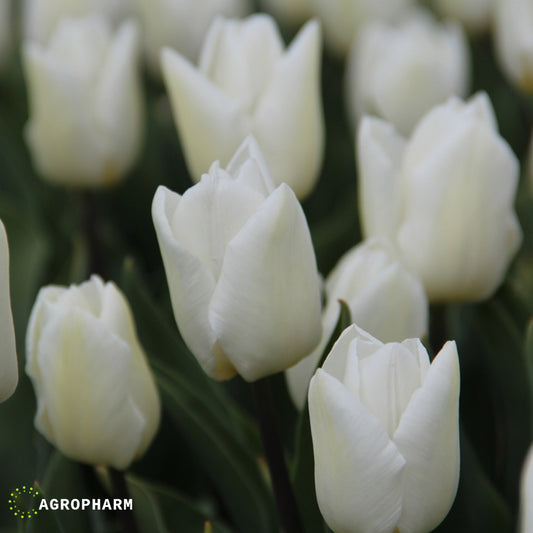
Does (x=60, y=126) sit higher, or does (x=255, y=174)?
(x=255, y=174)

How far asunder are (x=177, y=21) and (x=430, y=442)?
0.89 metres

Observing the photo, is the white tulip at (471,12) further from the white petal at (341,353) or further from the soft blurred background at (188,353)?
the white petal at (341,353)

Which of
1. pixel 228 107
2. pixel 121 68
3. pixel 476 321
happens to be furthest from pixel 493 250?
pixel 121 68

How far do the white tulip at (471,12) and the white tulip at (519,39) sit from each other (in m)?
0.27

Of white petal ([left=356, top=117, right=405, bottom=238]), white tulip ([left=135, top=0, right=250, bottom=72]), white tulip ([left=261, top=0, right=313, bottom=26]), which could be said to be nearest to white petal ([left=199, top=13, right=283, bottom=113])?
white petal ([left=356, top=117, right=405, bottom=238])

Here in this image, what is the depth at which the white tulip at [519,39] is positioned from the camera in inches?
37.9

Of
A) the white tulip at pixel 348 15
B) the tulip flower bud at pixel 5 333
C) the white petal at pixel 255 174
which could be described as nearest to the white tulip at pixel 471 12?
the white tulip at pixel 348 15

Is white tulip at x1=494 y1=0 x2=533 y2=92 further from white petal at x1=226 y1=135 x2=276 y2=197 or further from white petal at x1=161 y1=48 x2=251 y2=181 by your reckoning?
white petal at x1=226 y1=135 x2=276 y2=197

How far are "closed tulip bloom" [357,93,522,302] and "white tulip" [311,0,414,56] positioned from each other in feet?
1.98

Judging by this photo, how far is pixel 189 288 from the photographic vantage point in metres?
0.46

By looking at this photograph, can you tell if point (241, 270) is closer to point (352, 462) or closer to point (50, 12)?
point (352, 462)

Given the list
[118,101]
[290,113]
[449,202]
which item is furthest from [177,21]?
[449,202]

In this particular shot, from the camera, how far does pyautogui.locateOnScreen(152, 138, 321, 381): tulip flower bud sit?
17.5 inches

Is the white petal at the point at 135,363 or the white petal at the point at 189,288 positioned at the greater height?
the white petal at the point at 189,288
